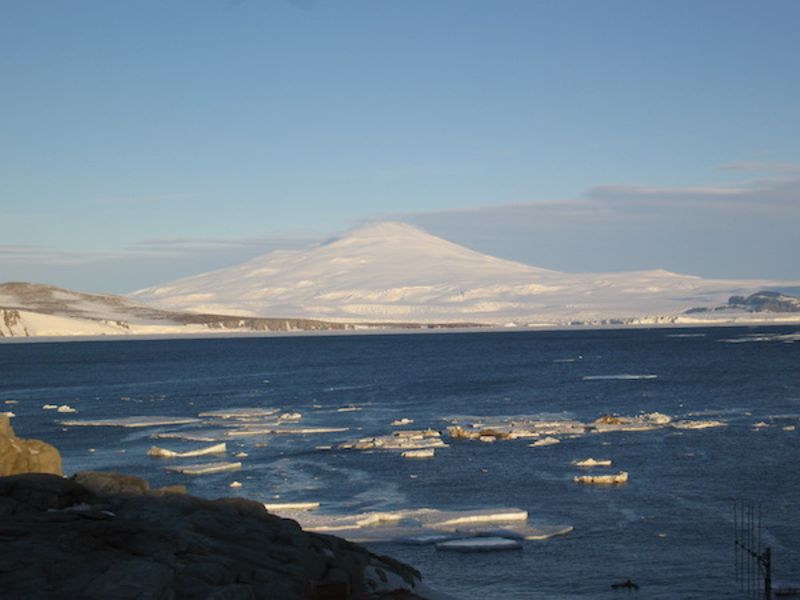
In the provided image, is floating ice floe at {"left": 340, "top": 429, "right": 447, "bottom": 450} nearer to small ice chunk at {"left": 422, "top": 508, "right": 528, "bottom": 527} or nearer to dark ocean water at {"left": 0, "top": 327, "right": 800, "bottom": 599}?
dark ocean water at {"left": 0, "top": 327, "right": 800, "bottom": 599}

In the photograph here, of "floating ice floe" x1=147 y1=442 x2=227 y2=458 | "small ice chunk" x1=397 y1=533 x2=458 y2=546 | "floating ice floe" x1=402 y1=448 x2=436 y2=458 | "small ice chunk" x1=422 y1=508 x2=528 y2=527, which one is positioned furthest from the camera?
"floating ice floe" x1=147 y1=442 x2=227 y2=458

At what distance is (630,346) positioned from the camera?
160 m

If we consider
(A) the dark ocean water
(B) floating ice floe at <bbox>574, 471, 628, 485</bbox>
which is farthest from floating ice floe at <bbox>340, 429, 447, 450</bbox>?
(B) floating ice floe at <bbox>574, 471, 628, 485</bbox>

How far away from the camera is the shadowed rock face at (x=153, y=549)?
16.5 metres

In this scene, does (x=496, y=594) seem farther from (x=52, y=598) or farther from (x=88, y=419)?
(x=88, y=419)

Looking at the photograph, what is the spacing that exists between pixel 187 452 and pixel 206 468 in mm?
5299

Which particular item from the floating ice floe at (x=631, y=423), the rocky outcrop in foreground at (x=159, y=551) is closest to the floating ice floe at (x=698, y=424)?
the floating ice floe at (x=631, y=423)

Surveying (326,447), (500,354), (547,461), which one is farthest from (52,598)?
(500,354)

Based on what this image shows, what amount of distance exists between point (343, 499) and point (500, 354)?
106 meters

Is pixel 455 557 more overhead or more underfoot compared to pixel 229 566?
more underfoot

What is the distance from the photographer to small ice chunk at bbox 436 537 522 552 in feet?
93.6

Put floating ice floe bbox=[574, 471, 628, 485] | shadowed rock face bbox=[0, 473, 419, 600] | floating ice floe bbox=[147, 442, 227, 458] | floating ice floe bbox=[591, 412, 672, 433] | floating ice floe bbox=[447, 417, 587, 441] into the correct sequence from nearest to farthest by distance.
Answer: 1. shadowed rock face bbox=[0, 473, 419, 600]
2. floating ice floe bbox=[574, 471, 628, 485]
3. floating ice floe bbox=[147, 442, 227, 458]
4. floating ice floe bbox=[447, 417, 587, 441]
5. floating ice floe bbox=[591, 412, 672, 433]

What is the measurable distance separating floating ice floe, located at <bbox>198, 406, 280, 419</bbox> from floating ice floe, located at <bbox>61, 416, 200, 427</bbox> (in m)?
1.94

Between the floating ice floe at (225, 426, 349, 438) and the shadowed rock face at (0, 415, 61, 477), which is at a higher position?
the shadowed rock face at (0, 415, 61, 477)
